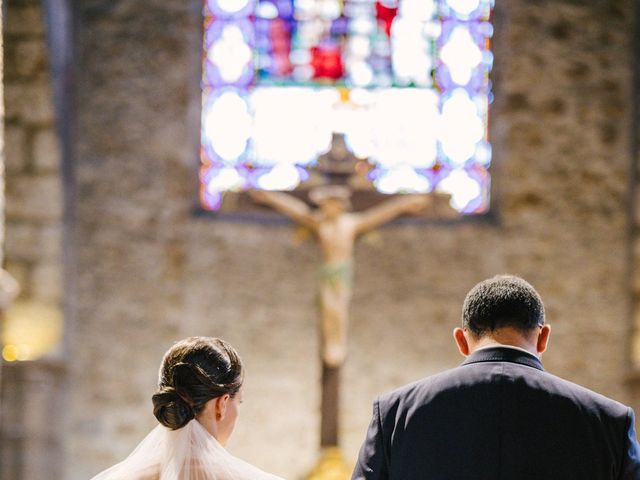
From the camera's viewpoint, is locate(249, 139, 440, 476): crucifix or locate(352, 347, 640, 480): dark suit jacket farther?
locate(249, 139, 440, 476): crucifix

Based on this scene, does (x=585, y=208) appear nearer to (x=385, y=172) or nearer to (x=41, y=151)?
(x=385, y=172)

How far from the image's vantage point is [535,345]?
1785mm

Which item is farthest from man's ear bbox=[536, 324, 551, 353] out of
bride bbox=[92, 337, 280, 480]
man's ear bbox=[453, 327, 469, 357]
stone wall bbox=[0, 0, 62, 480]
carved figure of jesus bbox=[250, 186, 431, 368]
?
stone wall bbox=[0, 0, 62, 480]

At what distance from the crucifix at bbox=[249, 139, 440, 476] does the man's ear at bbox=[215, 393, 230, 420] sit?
155 inches

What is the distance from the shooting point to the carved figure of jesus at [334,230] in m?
5.81

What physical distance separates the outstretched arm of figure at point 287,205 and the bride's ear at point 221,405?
13.2ft

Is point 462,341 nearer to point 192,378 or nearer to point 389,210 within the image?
point 192,378

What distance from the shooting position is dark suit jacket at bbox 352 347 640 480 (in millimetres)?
1676

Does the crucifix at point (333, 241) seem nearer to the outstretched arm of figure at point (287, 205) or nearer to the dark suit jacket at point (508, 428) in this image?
the outstretched arm of figure at point (287, 205)

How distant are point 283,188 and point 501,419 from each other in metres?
5.16

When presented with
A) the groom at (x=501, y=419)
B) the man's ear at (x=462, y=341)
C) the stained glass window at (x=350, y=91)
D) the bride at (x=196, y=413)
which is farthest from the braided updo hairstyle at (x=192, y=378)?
the stained glass window at (x=350, y=91)

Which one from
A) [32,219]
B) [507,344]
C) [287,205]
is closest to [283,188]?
[287,205]

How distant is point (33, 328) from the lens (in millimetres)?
6527

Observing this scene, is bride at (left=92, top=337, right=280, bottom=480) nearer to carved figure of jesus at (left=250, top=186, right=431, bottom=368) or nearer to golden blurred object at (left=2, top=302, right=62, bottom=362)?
carved figure of jesus at (left=250, top=186, right=431, bottom=368)
